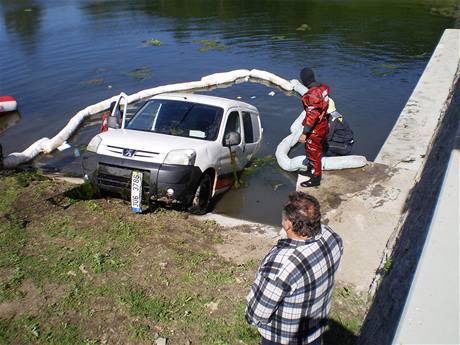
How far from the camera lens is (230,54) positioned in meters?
26.4

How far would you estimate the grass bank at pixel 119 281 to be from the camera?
17.6 ft

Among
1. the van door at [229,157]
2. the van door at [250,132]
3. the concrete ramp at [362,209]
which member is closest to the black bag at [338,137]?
the concrete ramp at [362,209]

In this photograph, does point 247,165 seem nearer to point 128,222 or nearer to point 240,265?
point 128,222

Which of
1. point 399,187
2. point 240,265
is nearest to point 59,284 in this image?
point 240,265

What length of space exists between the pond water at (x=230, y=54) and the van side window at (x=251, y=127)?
3.09 ft

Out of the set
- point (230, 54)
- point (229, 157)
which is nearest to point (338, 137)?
point (229, 157)

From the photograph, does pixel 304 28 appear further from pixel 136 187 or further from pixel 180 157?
pixel 136 187

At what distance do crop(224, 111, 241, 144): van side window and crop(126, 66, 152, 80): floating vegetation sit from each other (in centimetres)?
1291

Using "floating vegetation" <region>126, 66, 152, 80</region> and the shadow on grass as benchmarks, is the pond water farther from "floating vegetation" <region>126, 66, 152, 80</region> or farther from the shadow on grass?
the shadow on grass

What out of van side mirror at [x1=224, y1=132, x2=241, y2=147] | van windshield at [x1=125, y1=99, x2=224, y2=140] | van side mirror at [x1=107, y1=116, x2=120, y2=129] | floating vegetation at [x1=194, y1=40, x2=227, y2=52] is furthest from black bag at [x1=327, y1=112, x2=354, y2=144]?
floating vegetation at [x1=194, y1=40, x2=227, y2=52]

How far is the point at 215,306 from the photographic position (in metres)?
5.79

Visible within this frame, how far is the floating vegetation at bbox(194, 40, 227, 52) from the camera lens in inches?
1089

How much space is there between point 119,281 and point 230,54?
21.9 m

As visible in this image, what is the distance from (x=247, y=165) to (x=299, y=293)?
857cm
